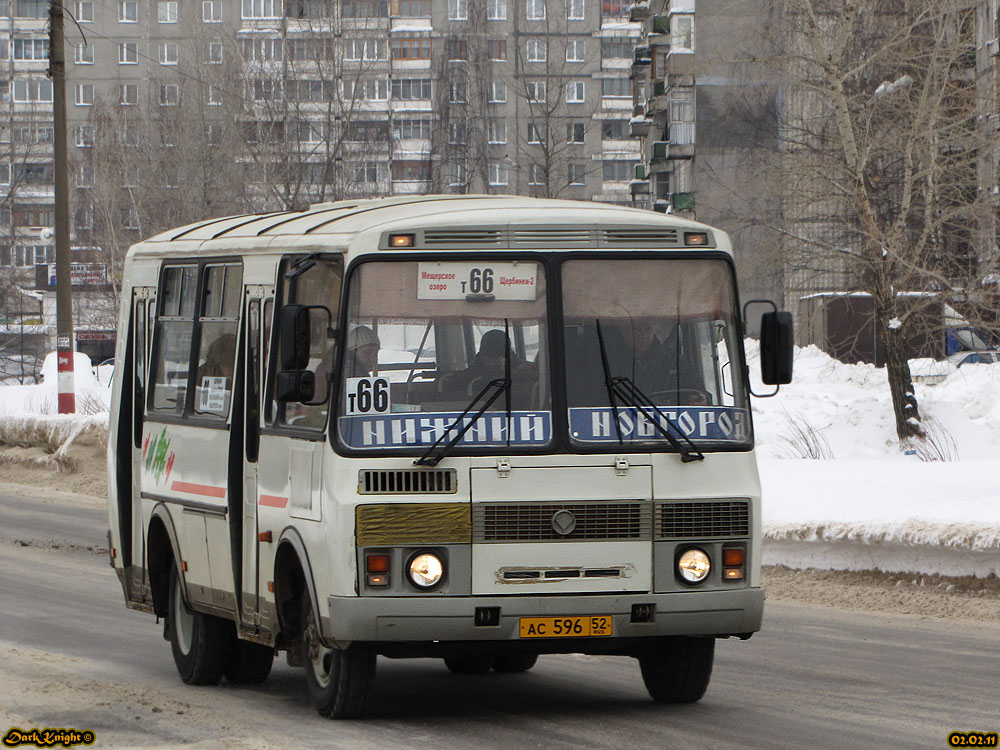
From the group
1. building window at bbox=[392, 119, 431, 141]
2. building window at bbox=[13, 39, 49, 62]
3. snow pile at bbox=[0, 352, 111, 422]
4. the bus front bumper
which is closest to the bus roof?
the bus front bumper

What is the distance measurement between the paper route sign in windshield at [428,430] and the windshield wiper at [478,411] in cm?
2

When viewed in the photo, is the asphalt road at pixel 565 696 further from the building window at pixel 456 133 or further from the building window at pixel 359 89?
the building window at pixel 456 133

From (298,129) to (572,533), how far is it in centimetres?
4593

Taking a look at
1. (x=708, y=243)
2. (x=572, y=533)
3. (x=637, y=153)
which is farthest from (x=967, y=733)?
(x=637, y=153)

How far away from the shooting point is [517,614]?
8312 millimetres

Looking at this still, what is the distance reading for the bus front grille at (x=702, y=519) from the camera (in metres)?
8.46

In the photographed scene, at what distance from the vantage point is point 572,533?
27.4ft

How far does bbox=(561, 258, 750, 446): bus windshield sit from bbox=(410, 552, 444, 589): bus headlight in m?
0.85

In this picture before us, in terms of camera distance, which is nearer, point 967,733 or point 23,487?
point 967,733

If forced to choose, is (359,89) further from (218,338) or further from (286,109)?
(218,338)

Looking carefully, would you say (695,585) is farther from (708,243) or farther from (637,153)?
(637,153)

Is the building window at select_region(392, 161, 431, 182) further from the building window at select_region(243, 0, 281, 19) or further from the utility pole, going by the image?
the utility pole

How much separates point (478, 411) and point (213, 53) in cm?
5795

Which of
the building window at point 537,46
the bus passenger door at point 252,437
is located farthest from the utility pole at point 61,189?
the building window at point 537,46
